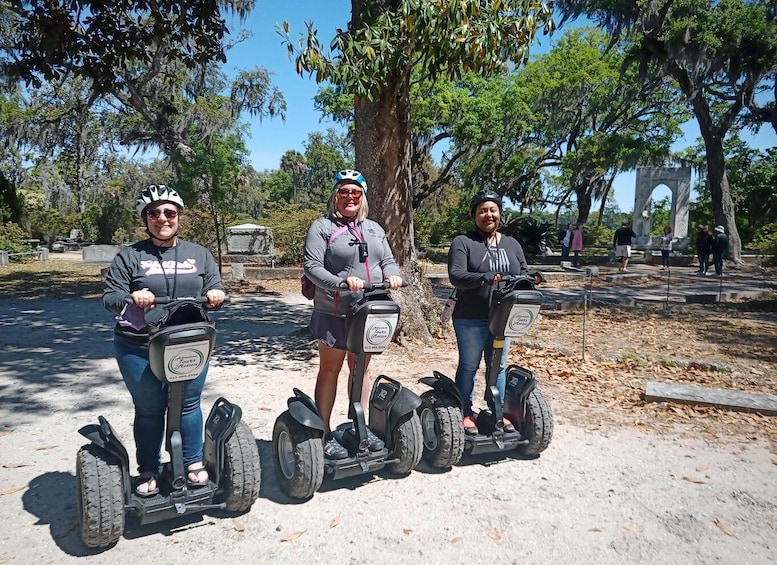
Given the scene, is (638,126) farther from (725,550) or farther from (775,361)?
(725,550)

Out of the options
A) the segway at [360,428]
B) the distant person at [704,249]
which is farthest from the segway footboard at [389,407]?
the distant person at [704,249]

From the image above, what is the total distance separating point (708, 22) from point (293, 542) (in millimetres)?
20299

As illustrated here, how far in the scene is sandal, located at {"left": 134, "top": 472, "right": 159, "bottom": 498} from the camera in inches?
117

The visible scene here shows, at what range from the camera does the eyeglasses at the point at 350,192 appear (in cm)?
350

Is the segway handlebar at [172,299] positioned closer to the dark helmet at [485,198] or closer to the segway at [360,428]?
the segway at [360,428]

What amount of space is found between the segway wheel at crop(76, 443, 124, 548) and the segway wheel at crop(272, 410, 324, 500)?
907mm

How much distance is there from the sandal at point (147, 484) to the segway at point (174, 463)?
0.8 inches

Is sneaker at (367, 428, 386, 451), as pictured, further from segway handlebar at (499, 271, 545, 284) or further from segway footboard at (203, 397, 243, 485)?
segway handlebar at (499, 271, 545, 284)

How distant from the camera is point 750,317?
10398 millimetres

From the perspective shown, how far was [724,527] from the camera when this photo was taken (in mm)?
3201

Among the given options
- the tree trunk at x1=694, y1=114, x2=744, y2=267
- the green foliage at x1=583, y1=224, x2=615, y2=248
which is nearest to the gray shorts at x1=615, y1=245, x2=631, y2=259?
the tree trunk at x1=694, y1=114, x2=744, y2=267

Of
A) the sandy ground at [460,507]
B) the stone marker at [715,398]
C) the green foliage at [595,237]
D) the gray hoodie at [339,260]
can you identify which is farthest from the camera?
the green foliage at [595,237]

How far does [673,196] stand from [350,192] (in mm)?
32045

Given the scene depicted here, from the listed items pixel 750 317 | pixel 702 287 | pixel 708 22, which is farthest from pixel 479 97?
pixel 750 317
